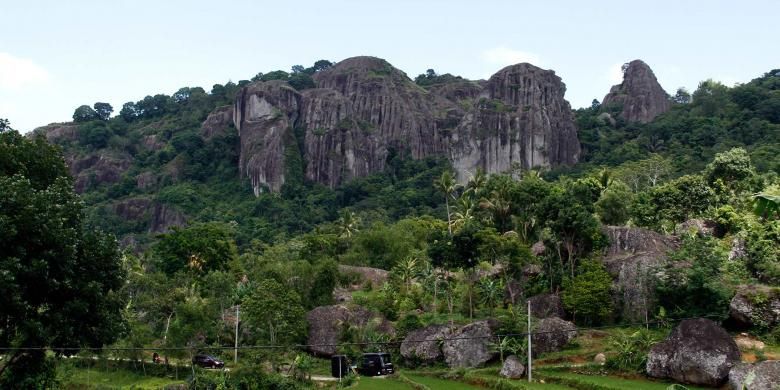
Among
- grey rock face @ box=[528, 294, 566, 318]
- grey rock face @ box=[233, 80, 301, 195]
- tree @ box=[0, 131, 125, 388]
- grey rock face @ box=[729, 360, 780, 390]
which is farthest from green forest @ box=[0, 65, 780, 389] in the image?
grey rock face @ box=[233, 80, 301, 195]

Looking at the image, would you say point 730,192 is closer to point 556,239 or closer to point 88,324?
point 556,239

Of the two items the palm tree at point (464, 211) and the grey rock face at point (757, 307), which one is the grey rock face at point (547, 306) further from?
the palm tree at point (464, 211)

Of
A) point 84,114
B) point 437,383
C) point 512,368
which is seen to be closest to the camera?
point 512,368

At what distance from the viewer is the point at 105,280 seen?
1011 inches

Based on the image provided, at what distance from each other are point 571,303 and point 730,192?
25377 mm

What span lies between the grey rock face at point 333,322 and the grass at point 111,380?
349 inches

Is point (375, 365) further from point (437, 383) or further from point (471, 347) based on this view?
point (471, 347)

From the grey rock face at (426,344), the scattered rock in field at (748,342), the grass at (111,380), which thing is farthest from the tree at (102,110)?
the scattered rock in field at (748,342)

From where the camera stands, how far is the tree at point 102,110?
558ft

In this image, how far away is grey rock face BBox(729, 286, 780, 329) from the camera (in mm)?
33219

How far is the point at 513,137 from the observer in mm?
129000

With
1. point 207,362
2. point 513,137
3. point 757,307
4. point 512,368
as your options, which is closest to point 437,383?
point 512,368

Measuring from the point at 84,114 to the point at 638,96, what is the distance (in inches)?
4931

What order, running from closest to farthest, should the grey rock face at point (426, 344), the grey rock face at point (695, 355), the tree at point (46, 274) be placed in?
the tree at point (46, 274)
the grey rock face at point (695, 355)
the grey rock face at point (426, 344)
